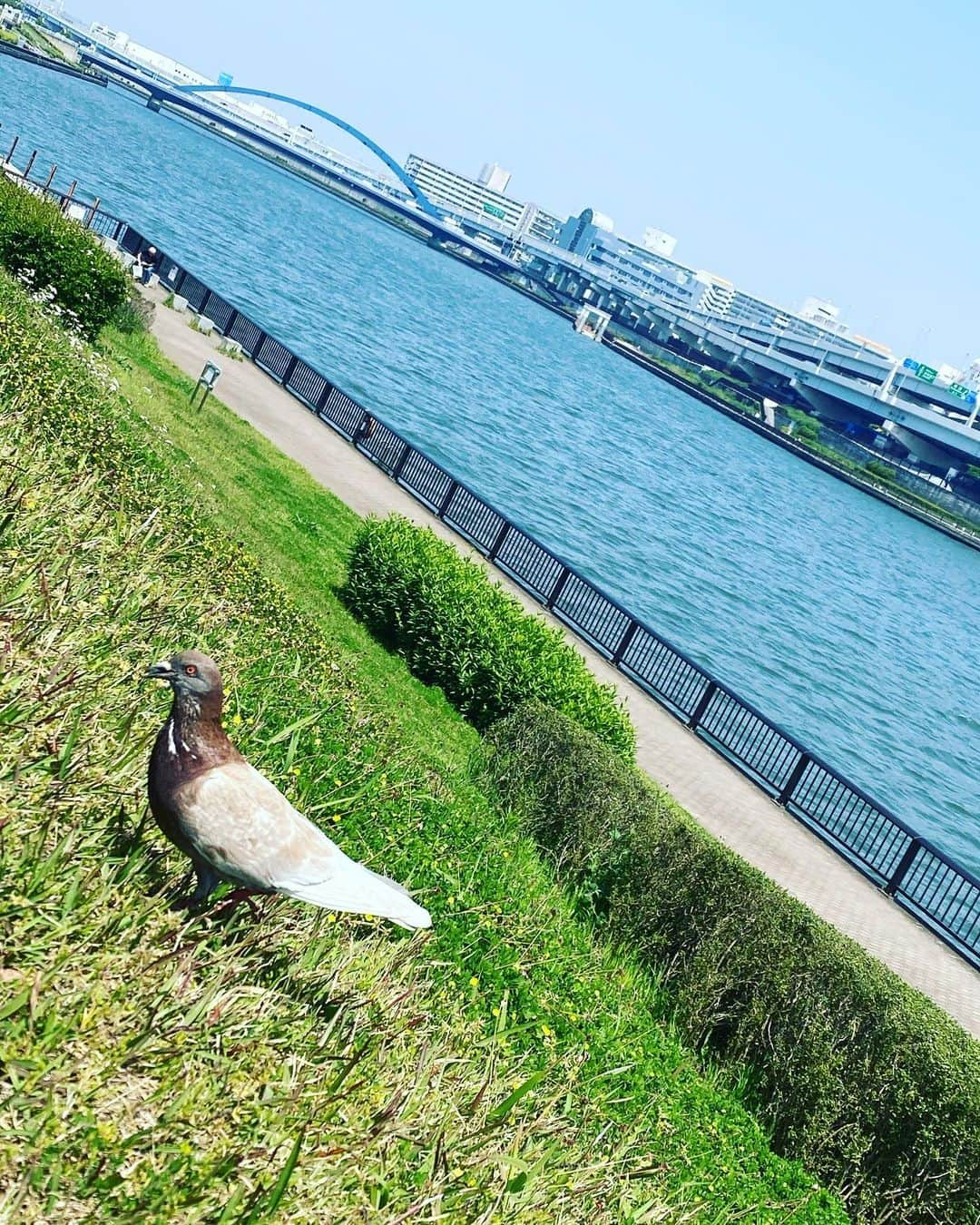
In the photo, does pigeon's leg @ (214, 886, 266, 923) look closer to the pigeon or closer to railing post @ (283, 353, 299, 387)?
the pigeon

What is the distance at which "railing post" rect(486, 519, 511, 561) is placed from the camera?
898 inches

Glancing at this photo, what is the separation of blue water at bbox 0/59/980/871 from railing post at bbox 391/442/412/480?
10.8m

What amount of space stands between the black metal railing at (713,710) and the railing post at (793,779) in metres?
0.01

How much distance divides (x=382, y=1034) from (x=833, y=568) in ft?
214

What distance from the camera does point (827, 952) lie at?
8.86 metres

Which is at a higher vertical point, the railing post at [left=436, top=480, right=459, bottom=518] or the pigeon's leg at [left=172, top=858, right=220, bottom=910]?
the pigeon's leg at [left=172, top=858, right=220, bottom=910]

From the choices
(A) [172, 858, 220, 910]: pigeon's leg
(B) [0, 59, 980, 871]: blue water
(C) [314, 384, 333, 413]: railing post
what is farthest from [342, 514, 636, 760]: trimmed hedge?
(B) [0, 59, 980, 871]: blue water

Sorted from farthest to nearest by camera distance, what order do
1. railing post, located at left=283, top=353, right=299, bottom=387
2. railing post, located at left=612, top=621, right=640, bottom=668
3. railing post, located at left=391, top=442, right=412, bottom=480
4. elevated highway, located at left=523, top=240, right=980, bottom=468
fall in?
elevated highway, located at left=523, top=240, right=980, bottom=468, railing post, located at left=283, top=353, right=299, bottom=387, railing post, located at left=391, top=442, right=412, bottom=480, railing post, located at left=612, top=621, right=640, bottom=668

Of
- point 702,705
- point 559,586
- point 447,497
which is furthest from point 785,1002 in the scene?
point 447,497

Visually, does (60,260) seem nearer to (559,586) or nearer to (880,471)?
(559,586)

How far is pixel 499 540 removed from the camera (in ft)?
75.0

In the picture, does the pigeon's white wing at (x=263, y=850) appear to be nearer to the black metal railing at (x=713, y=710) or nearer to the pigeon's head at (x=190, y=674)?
the pigeon's head at (x=190, y=674)

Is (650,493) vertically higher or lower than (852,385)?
lower

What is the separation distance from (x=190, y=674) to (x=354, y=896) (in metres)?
0.80
